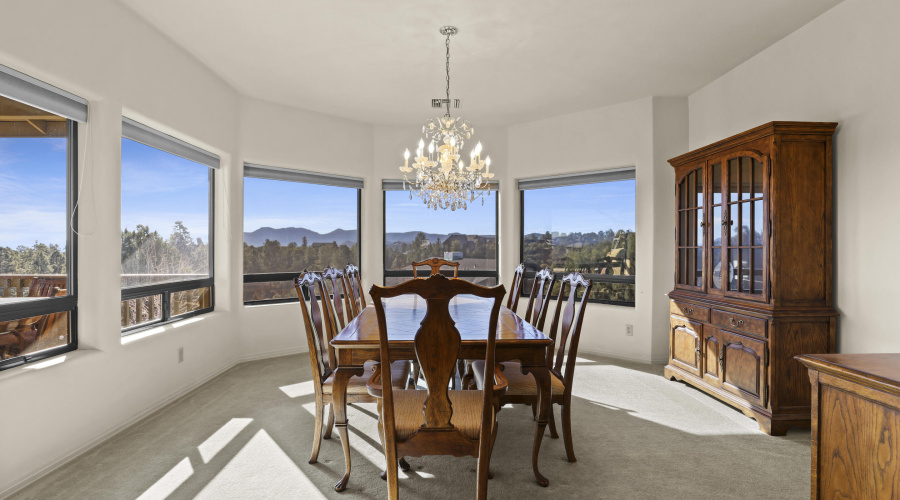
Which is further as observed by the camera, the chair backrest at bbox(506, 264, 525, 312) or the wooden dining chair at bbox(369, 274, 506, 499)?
the chair backrest at bbox(506, 264, 525, 312)

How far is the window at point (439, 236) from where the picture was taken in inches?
234

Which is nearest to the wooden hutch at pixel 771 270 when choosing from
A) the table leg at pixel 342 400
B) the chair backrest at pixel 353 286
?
the table leg at pixel 342 400

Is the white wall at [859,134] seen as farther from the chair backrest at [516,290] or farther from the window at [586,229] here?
the chair backrest at [516,290]

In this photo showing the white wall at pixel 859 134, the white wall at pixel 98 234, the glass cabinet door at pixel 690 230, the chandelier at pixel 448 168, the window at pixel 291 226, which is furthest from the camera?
the window at pixel 291 226

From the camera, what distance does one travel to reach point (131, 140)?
3.37 m

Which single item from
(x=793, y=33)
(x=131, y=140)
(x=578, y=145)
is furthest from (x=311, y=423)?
(x=793, y=33)

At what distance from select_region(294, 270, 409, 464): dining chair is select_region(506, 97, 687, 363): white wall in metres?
3.10

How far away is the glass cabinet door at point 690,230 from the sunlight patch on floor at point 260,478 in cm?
332

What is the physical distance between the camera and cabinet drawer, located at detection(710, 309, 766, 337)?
10.2ft

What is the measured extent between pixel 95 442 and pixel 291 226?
2966 millimetres

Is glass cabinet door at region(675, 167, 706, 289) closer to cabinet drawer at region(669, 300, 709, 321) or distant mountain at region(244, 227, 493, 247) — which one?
cabinet drawer at region(669, 300, 709, 321)

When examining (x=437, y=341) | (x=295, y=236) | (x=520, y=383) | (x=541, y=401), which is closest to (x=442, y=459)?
(x=520, y=383)

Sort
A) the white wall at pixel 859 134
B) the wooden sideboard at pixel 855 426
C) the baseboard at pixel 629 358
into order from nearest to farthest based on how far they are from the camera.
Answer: the wooden sideboard at pixel 855 426, the white wall at pixel 859 134, the baseboard at pixel 629 358

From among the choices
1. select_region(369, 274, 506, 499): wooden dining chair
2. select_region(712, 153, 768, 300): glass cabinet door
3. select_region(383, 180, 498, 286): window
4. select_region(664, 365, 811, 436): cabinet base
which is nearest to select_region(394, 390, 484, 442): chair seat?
select_region(369, 274, 506, 499): wooden dining chair
